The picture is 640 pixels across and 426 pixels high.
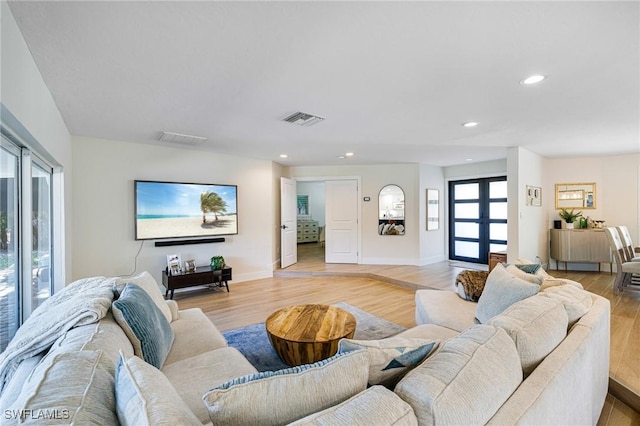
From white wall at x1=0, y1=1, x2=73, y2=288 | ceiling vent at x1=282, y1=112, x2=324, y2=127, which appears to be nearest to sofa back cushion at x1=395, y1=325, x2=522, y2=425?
white wall at x1=0, y1=1, x2=73, y2=288

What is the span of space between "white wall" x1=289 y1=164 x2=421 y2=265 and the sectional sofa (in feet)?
14.6

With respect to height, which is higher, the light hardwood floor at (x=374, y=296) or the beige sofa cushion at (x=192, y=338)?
the beige sofa cushion at (x=192, y=338)

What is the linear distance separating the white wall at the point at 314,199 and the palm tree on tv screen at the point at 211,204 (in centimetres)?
579

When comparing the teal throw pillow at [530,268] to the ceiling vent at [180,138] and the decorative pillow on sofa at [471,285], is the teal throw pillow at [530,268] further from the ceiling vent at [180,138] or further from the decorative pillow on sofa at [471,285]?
the ceiling vent at [180,138]

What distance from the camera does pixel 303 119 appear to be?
10.2 ft

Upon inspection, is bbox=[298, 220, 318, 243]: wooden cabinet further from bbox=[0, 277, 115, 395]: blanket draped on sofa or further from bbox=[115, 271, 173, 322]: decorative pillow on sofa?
bbox=[0, 277, 115, 395]: blanket draped on sofa

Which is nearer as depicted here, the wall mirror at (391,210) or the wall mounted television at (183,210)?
the wall mounted television at (183,210)

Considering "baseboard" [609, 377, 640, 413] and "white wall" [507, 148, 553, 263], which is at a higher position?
"white wall" [507, 148, 553, 263]

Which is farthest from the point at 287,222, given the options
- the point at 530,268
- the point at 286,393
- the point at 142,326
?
the point at 286,393

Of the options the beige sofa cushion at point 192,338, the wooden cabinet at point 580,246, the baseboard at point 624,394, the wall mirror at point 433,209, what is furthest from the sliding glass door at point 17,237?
the wooden cabinet at point 580,246

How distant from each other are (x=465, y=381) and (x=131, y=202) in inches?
182

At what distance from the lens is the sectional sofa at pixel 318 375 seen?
81 cm

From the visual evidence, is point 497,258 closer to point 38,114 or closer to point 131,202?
point 131,202

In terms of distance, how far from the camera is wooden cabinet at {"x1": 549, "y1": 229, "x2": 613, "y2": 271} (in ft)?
17.2
